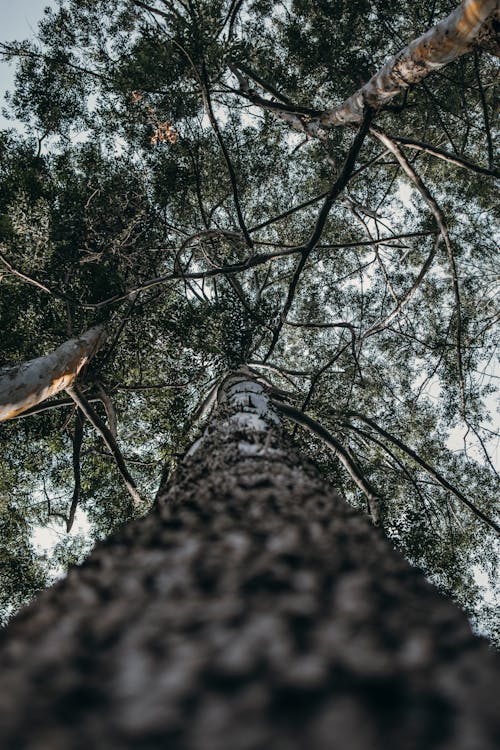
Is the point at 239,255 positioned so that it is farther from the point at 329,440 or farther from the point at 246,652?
the point at 246,652

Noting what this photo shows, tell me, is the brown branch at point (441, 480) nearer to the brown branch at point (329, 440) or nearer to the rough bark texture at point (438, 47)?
the brown branch at point (329, 440)

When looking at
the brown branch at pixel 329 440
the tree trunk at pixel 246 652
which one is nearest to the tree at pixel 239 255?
the brown branch at pixel 329 440

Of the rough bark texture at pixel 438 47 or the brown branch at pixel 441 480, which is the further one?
the brown branch at pixel 441 480

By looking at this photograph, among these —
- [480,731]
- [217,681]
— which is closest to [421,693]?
[480,731]

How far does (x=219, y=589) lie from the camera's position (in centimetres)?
88

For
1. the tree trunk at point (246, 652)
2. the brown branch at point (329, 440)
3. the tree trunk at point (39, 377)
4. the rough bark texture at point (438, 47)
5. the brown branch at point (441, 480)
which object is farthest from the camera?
the brown branch at point (441, 480)

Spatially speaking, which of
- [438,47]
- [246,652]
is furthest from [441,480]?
[246,652]

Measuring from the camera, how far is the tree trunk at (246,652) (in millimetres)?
553

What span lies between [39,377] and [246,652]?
5019 millimetres

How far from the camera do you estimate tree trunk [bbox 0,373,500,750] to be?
1.81 ft

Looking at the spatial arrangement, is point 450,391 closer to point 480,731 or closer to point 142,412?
point 142,412

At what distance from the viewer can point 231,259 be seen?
9.45 metres

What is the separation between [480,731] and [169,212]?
10.7 meters

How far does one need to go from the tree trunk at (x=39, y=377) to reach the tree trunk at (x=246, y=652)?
13.2 feet
